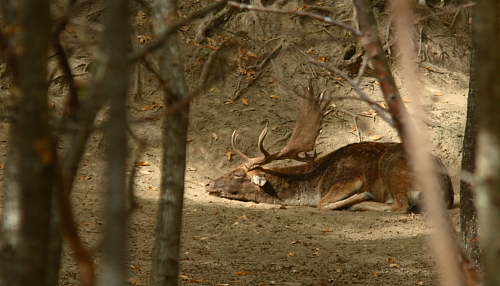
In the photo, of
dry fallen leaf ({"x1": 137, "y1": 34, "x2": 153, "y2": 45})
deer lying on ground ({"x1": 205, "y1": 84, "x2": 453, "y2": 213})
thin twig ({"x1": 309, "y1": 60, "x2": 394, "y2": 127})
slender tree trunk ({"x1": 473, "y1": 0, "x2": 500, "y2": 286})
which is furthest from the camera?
dry fallen leaf ({"x1": 137, "y1": 34, "x2": 153, "y2": 45})

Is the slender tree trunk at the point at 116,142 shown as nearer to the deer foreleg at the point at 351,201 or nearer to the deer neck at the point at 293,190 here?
the deer foreleg at the point at 351,201

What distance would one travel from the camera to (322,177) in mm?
9586

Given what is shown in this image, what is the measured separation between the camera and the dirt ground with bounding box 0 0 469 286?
5840mm

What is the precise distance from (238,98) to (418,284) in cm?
655

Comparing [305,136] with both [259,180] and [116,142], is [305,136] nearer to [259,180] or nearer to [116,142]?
[259,180]

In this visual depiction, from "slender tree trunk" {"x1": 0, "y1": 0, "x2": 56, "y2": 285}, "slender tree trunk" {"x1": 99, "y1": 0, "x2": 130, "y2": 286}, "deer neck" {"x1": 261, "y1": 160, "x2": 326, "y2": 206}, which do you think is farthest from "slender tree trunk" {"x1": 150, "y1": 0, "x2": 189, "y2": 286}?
"deer neck" {"x1": 261, "y1": 160, "x2": 326, "y2": 206}

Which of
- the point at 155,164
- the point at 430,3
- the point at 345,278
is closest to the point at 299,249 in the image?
the point at 345,278

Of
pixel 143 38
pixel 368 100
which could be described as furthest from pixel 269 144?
pixel 368 100

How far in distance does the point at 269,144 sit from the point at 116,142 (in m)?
9.49

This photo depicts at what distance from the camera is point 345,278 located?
552cm

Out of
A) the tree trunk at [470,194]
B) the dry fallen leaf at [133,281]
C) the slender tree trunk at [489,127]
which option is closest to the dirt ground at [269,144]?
the dry fallen leaf at [133,281]

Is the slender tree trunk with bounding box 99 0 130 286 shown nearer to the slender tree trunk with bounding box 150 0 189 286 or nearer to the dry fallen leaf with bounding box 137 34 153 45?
the slender tree trunk with bounding box 150 0 189 286

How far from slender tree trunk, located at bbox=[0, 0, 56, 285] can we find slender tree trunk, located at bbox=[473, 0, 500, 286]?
106 cm

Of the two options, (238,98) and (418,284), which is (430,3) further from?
(418,284)
